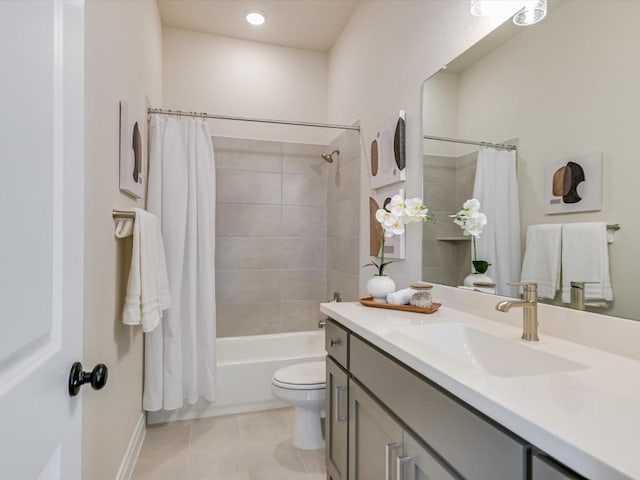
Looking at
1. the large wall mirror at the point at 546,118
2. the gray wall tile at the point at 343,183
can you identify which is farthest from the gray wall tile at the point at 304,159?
the large wall mirror at the point at 546,118

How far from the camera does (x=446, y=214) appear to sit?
165 cm

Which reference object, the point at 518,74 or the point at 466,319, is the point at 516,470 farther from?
the point at 518,74

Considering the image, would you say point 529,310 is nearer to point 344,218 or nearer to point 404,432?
point 404,432

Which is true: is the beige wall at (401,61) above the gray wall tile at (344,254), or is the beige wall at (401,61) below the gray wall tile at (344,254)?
above

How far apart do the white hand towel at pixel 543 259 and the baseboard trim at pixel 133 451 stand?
1923 mm

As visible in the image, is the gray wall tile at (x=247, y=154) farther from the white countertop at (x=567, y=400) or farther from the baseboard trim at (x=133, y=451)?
the white countertop at (x=567, y=400)

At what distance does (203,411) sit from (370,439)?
1700mm

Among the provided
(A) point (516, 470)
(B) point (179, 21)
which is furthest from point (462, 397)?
(B) point (179, 21)

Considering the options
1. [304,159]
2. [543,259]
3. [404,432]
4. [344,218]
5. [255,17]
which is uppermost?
[255,17]

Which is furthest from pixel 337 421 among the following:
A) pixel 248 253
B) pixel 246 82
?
pixel 246 82

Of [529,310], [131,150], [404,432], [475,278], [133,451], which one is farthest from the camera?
[133,451]

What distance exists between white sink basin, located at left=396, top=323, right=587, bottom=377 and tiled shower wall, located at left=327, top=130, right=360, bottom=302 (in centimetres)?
133

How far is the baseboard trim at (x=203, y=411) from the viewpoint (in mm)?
2387

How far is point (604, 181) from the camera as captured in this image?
0.98m
